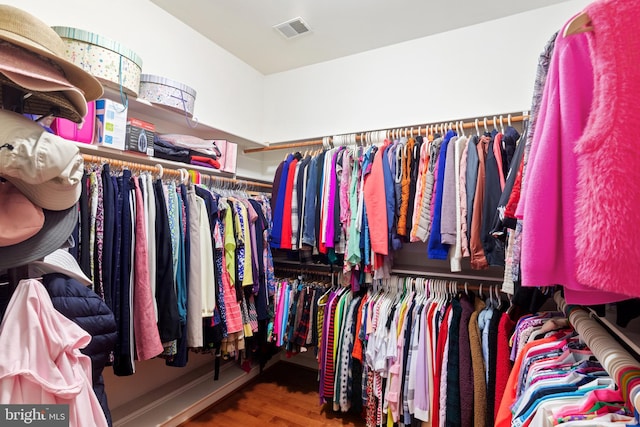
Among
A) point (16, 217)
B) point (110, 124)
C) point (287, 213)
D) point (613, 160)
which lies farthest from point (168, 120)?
point (613, 160)

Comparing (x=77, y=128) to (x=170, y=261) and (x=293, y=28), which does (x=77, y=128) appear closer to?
(x=170, y=261)

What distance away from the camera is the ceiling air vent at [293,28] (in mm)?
2209

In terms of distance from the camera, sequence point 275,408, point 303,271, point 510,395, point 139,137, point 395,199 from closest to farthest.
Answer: point 510,395 → point 139,137 → point 395,199 → point 275,408 → point 303,271

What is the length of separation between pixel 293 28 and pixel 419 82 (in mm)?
997

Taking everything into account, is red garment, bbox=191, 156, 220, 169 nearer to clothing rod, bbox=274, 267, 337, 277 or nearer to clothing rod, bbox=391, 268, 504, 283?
clothing rod, bbox=274, 267, 337, 277

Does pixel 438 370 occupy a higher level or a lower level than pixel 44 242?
lower

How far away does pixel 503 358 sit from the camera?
5.17 feet

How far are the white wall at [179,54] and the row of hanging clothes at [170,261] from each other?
78 centimetres

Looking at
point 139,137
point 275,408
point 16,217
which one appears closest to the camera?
point 16,217

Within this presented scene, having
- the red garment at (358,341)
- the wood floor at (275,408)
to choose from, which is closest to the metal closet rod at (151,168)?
the red garment at (358,341)

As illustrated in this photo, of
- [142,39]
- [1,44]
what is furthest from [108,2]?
[1,44]

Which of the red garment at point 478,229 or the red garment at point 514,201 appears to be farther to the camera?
the red garment at point 478,229

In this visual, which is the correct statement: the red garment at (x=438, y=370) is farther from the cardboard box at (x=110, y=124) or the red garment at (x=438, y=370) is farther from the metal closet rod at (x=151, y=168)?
the cardboard box at (x=110, y=124)

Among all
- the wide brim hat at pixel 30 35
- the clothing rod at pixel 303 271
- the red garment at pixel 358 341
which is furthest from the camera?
the clothing rod at pixel 303 271
